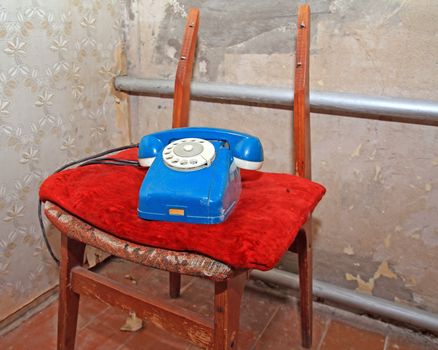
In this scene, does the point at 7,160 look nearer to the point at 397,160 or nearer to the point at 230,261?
the point at 230,261

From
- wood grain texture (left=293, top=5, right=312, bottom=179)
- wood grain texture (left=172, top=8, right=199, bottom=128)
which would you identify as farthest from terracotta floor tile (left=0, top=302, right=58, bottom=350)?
wood grain texture (left=293, top=5, right=312, bottom=179)

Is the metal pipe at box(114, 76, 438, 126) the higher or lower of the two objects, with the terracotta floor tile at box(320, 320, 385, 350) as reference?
higher

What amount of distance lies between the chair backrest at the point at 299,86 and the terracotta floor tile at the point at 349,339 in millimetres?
446

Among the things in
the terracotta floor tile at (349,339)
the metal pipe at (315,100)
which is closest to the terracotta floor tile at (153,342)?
the terracotta floor tile at (349,339)

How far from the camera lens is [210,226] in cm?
54

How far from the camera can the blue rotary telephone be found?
0.54m

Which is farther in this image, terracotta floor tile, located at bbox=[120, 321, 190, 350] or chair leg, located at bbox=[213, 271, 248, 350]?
terracotta floor tile, located at bbox=[120, 321, 190, 350]

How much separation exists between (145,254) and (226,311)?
0.14 m

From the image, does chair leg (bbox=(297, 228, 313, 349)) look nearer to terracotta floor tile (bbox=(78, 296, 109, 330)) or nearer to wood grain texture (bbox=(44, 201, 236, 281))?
wood grain texture (bbox=(44, 201, 236, 281))

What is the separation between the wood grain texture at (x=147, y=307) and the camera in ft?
1.93

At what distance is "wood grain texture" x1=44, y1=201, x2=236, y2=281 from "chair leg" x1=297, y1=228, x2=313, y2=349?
0.32m

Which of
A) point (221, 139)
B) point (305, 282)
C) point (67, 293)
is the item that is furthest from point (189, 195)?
point (305, 282)

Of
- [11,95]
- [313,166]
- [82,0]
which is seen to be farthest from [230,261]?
[82,0]

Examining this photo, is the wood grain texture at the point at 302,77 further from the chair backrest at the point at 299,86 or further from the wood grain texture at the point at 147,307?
the wood grain texture at the point at 147,307
